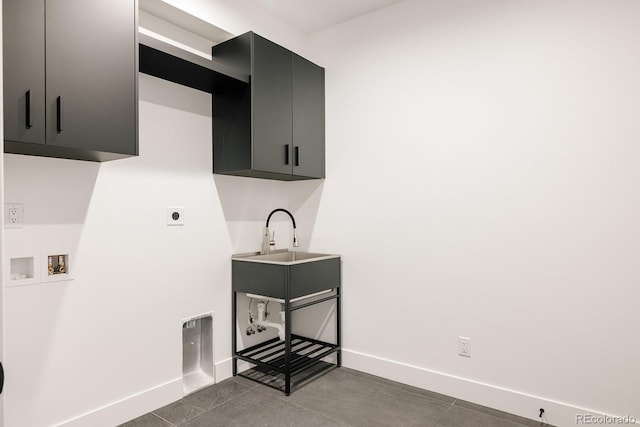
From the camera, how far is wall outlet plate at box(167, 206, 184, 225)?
2.46 m

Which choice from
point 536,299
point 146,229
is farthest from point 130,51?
point 536,299

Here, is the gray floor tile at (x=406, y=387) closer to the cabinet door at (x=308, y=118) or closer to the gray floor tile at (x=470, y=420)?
the gray floor tile at (x=470, y=420)

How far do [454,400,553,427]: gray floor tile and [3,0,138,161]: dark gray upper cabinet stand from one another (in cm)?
236

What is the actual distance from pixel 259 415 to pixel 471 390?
130 centimetres

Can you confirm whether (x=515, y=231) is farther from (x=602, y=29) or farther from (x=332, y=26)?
(x=332, y=26)

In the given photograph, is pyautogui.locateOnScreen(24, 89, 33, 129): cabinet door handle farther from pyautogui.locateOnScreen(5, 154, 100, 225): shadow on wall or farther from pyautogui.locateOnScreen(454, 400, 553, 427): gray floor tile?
pyautogui.locateOnScreen(454, 400, 553, 427): gray floor tile

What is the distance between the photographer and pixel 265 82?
2.64 meters

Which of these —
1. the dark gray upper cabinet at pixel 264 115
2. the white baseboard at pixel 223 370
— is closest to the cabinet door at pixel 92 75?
the dark gray upper cabinet at pixel 264 115

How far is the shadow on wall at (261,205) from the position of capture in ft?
9.42

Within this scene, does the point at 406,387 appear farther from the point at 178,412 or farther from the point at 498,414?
the point at 178,412

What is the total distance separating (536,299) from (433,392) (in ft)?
2.94

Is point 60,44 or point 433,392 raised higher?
point 60,44

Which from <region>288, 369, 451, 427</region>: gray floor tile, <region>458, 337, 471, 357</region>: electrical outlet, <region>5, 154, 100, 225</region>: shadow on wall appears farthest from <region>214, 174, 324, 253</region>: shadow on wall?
<region>458, 337, 471, 357</region>: electrical outlet

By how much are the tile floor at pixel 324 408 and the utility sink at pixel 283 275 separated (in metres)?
0.63
